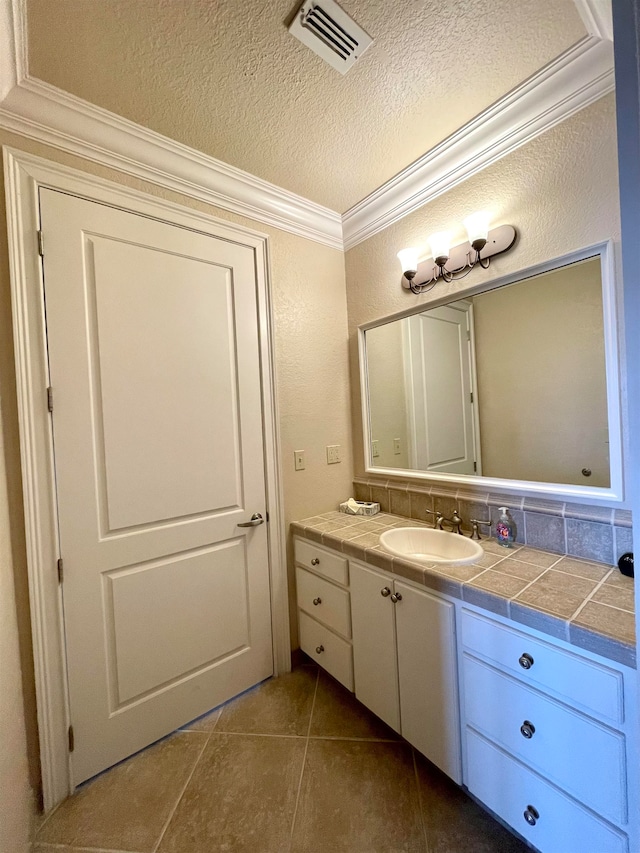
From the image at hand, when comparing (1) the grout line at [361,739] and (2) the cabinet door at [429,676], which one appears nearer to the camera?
(2) the cabinet door at [429,676]

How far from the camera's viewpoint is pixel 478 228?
140cm

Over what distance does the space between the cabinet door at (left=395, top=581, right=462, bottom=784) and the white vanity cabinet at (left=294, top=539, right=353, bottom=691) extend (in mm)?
316

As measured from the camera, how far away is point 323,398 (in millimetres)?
1987

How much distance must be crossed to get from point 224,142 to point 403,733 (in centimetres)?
256

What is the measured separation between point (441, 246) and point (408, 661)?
1.79m

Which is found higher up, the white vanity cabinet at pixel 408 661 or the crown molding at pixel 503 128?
the crown molding at pixel 503 128

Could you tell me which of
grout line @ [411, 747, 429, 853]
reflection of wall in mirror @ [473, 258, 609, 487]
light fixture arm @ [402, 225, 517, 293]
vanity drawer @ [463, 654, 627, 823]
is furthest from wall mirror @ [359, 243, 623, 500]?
grout line @ [411, 747, 429, 853]

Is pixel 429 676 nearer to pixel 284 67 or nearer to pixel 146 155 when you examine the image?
pixel 284 67

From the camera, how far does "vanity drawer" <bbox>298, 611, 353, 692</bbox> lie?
1.53 m

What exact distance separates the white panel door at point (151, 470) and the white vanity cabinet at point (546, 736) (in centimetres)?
106

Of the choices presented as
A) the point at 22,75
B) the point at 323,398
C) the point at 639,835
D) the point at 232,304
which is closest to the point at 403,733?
the point at 639,835

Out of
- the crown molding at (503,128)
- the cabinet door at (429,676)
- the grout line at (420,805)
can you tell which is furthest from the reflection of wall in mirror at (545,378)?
the grout line at (420,805)

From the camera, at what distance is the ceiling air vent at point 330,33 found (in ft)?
3.21

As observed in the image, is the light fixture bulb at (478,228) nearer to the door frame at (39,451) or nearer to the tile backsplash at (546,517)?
the tile backsplash at (546,517)
